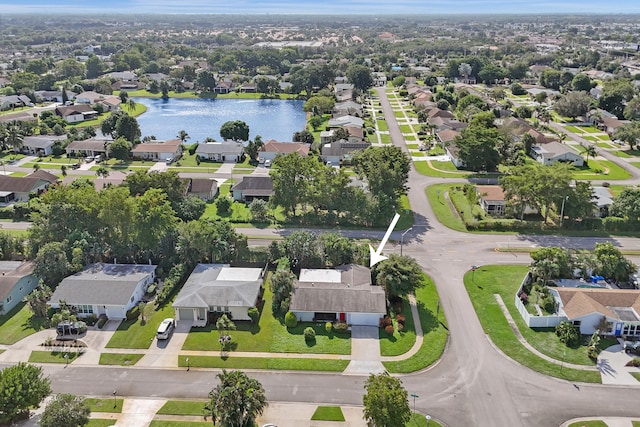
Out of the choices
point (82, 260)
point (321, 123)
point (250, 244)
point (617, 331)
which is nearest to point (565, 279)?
point (617, 331)

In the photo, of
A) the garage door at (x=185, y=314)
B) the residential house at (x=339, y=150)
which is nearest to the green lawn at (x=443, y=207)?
the residential house at (x=339, y=150)

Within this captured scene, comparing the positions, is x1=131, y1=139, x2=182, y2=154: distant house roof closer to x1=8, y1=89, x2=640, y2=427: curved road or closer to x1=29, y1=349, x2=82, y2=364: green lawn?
x1=29, y1=349, x2=82, y2=364: green lawn

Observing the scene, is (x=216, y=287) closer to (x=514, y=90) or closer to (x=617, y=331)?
(x=617, y=331)

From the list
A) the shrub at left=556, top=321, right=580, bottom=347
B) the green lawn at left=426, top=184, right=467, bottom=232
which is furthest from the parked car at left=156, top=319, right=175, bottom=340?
the green lawn at left=426, top=184, right=467, bottom=232

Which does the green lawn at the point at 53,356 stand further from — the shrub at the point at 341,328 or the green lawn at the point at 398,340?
the green lawn at the point at 398,340

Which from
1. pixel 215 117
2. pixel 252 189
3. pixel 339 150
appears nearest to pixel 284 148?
pixel 339 150

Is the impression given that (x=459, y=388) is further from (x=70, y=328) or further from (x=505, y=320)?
(x=70, y=328)
